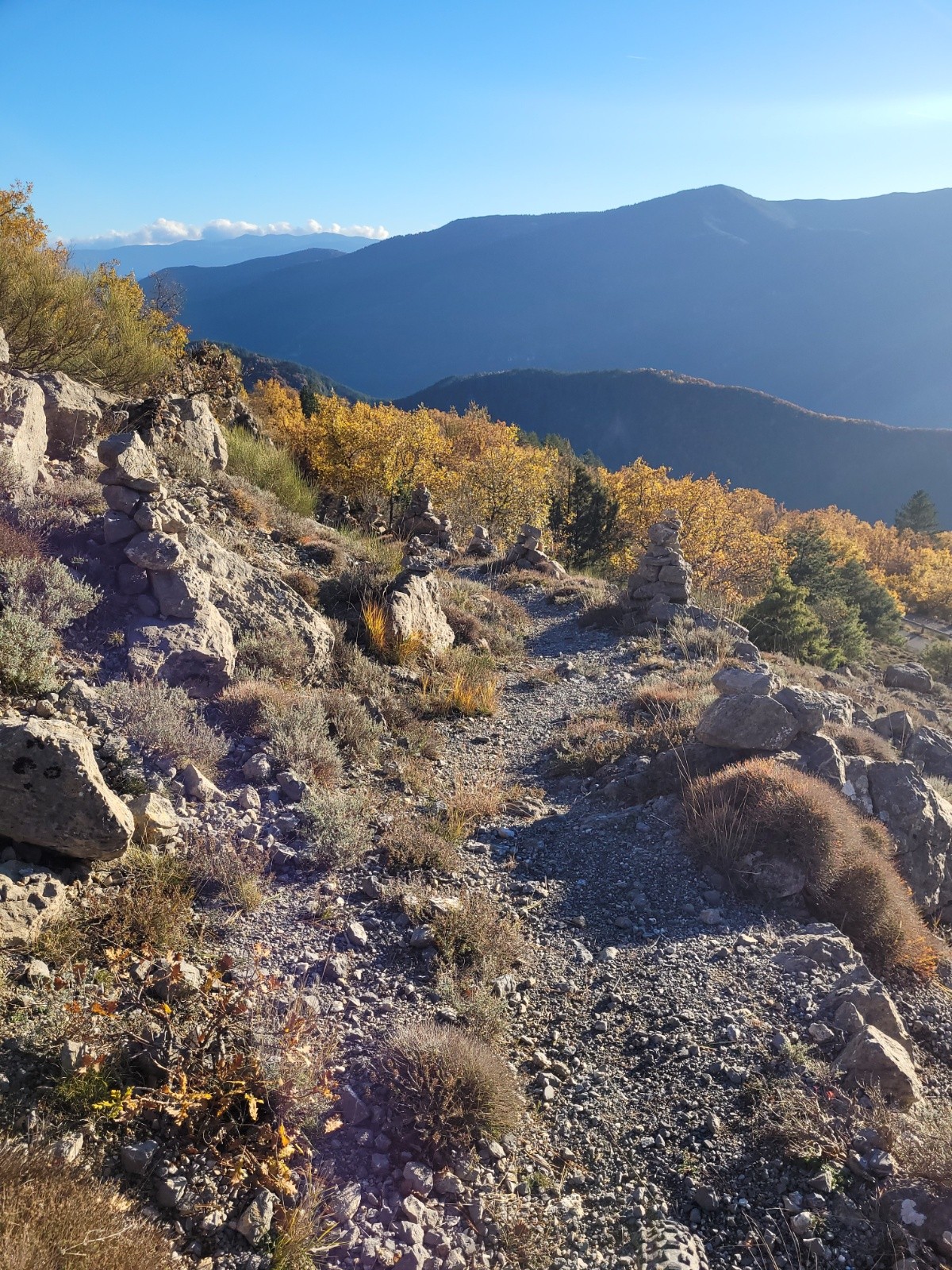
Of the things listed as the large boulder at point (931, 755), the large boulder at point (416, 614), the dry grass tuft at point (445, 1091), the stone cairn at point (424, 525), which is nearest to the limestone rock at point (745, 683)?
the large boulder at point (931, 755)

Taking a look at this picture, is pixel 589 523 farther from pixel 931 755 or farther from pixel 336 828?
pixel 336 828

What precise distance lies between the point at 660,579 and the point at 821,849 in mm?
9669

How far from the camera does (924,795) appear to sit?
575 cm

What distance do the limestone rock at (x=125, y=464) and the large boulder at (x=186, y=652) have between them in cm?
134

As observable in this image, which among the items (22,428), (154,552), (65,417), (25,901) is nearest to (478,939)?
(25,901)

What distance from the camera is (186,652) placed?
598 centimetres

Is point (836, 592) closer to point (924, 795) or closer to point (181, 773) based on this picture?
point (924, 795)

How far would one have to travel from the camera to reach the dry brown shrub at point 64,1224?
1909 mm

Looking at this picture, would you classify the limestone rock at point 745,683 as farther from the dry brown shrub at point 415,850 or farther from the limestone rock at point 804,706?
the dry brown shrub at point 415,850

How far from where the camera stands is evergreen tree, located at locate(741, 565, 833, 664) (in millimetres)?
16141

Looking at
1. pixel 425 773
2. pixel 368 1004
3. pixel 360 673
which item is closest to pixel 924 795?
pixel 425 773

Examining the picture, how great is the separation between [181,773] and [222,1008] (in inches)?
85.8

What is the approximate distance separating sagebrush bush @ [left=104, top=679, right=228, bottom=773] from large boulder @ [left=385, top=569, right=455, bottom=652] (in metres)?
3.56

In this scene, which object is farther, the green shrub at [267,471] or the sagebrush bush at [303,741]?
the green shrub at [267,471]
